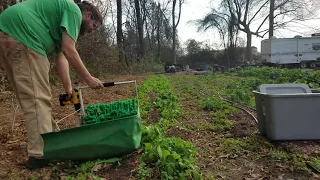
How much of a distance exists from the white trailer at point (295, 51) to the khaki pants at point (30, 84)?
26.0 metres

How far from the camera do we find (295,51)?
25750 millimetres

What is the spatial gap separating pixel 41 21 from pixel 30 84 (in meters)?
0.57

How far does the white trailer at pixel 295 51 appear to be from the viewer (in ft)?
83.7

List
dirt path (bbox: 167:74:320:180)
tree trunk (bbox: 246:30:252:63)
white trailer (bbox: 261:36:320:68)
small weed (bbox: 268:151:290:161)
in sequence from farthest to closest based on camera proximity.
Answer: tree trunk (bbox: 246:30:252:63) < white trailer (bbox: 261:36:320:68) < small weed (bbox: 268:151:290:161) < dirt path (bbox: 167:74:320:180)

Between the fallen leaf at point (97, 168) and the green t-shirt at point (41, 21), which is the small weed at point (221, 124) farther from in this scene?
the green t-shirt at point (41, 21)

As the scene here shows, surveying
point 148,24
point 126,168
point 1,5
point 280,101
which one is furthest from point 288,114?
point 148,24

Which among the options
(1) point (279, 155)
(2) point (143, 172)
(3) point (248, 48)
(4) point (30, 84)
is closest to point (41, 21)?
(4) point (30, 84)

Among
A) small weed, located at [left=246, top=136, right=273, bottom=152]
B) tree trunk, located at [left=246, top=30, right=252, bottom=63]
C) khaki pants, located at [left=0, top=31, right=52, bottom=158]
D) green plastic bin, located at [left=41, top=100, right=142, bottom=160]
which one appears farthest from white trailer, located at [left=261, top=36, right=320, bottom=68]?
khaki pants, located at [left=0, top=31, right=52, bottom=158]

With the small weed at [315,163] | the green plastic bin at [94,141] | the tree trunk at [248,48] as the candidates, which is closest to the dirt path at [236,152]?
the small weed at [315,163]

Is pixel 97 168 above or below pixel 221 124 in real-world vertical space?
above

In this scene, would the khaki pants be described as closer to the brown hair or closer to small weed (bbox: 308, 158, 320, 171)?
the brown hair

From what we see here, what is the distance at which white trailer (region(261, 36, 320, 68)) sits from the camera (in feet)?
83.7

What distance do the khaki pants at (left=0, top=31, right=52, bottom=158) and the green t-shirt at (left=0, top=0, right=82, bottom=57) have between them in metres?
0.07

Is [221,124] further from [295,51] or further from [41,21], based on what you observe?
[295,51]
